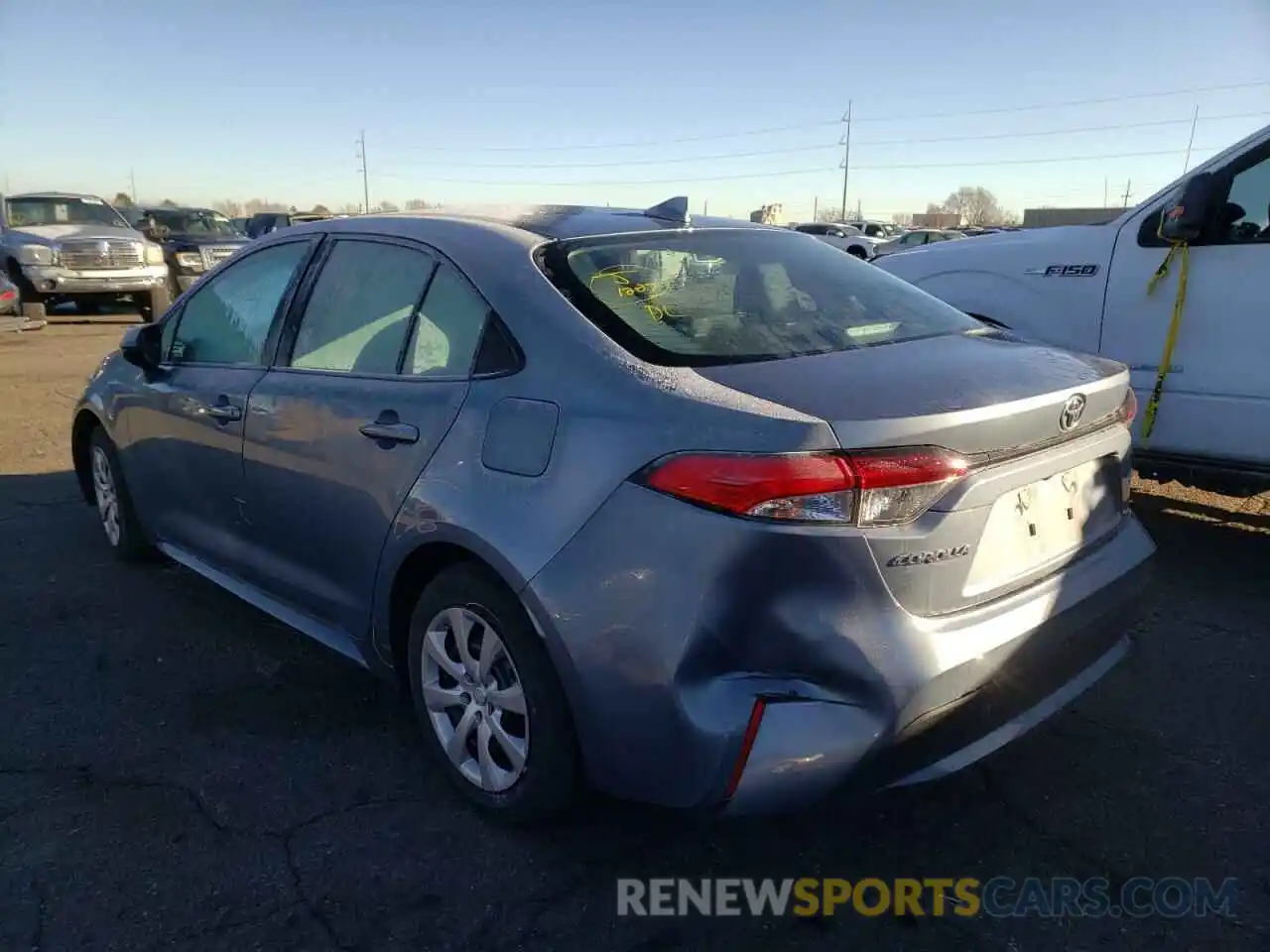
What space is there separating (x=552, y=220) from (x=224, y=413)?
1430mm

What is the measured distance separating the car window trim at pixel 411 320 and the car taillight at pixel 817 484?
0.69 meters

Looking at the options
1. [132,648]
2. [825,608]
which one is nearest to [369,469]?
[825,608]

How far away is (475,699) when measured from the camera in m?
2.67

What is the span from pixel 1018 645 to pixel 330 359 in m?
2.22

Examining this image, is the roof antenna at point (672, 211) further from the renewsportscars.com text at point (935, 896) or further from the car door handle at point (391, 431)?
the renewsportscars.com text at point (935, 896)

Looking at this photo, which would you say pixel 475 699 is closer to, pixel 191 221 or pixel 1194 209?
pixel 1194 209

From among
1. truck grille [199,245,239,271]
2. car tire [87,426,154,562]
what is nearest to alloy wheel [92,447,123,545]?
car tire [87,426,154,562]

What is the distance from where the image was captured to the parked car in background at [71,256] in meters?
14.7

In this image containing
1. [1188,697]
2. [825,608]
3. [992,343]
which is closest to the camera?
[825,608]

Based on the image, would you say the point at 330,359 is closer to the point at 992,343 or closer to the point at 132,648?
the point at 132,648

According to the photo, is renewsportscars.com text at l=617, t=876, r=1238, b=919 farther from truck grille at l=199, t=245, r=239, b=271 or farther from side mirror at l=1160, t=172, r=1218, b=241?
truck grille at l=199, t=245, r=239, b=271

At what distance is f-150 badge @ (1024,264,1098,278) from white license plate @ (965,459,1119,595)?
2.49m

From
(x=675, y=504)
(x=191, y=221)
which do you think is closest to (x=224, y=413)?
(x=675, y=504)

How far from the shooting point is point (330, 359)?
319 centimetres
